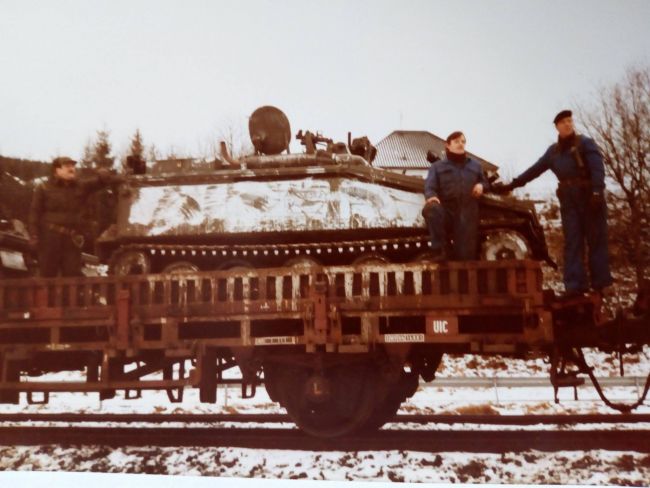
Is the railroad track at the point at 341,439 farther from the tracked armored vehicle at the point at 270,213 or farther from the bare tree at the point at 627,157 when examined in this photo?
the tracked armored vehicle at the point at 270,213

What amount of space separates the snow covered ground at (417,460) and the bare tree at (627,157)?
697 mm

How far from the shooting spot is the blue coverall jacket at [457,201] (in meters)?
4.54

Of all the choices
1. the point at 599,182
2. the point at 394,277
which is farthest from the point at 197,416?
the point at 599,182

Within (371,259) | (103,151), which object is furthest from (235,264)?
(103,151)

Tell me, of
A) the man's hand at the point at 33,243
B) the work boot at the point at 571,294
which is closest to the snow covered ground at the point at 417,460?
the work boot at the point at 571,294

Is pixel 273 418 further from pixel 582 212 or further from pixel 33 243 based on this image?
pixel 582 212

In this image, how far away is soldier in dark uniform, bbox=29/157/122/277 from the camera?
5.14 m

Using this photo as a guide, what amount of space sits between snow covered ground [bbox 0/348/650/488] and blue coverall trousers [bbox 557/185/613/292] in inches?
23.5

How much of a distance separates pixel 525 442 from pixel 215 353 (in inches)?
83.3

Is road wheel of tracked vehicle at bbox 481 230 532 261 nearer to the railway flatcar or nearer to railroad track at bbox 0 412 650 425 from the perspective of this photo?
the railway flatcar

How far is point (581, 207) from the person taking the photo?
428cm

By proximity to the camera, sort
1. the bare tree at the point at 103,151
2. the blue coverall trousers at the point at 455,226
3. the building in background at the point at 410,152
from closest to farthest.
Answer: the blue coverall trousers at the point at 455,226
the building in background at the point at 410,152
the bare tree at the point at 103,151

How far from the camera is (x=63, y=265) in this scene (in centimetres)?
520

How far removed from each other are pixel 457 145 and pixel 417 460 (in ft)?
6.96
